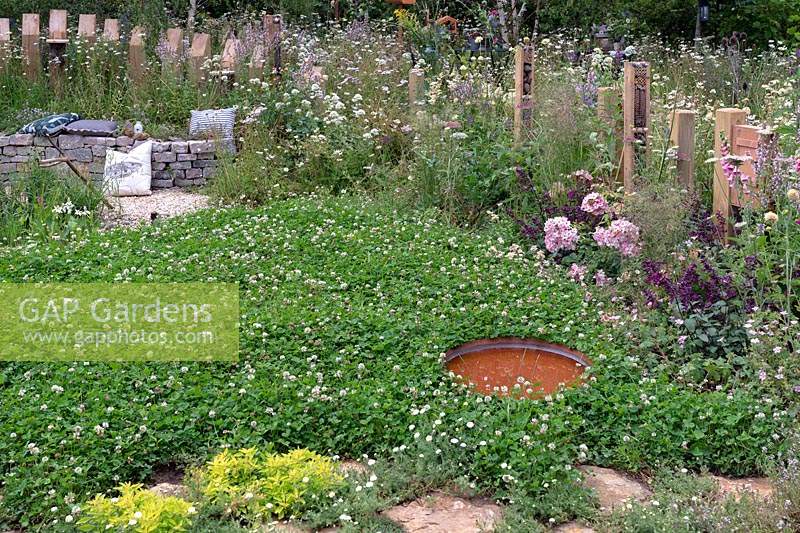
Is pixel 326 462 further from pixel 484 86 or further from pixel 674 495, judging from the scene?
pixel 484 86

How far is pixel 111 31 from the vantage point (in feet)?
36.2

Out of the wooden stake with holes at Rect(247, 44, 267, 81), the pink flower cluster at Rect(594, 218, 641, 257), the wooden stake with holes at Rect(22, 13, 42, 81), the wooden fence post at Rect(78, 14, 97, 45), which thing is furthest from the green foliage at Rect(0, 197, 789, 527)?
the wooden fence post at Rect(78, 14, 97, 45)

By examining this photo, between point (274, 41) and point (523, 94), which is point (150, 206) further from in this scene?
point (523, 94)

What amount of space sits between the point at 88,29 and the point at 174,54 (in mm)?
1474

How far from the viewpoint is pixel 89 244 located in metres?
6.46

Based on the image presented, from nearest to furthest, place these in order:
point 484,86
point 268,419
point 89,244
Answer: point 268,419 → point 89,244 → point 484,86

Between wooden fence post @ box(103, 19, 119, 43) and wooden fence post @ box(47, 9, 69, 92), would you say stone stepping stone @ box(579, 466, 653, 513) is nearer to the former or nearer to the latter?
wooden fence post @ box(47, 9, 69, 92)

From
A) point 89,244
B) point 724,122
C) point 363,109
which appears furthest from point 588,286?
point 363,109

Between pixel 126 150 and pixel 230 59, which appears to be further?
pixel 230 59

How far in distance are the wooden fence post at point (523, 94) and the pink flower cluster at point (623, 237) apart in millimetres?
1943

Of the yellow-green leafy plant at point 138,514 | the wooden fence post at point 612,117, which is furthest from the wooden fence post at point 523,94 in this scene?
the yellow-green leafy plant at point 138,514

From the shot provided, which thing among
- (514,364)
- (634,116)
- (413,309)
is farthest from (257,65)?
(514,364)

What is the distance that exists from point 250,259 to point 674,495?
3.28 meters

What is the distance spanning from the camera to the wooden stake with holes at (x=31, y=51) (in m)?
10.7
